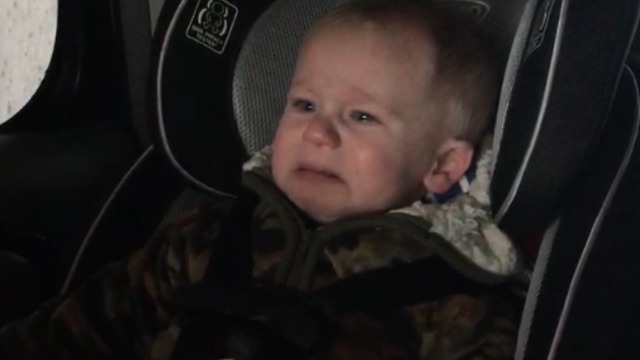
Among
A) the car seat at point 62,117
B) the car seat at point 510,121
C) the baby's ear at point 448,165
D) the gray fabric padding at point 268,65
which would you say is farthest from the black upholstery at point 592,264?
the car seat at point 62,117

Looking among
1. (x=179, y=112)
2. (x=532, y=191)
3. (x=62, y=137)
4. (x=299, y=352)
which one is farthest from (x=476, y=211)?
(x=62, y=137)

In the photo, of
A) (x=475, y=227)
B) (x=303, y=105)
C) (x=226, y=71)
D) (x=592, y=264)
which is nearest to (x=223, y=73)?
(x=226, y=71)

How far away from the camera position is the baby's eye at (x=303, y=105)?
119 centimetres

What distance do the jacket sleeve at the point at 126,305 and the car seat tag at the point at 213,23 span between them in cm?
19

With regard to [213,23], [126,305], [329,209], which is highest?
[213,23]

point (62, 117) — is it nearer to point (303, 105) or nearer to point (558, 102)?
point (303, 105)

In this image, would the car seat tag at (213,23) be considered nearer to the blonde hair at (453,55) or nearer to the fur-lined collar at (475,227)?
the blonde hair at (453,55)

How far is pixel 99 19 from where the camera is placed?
60.2 inches

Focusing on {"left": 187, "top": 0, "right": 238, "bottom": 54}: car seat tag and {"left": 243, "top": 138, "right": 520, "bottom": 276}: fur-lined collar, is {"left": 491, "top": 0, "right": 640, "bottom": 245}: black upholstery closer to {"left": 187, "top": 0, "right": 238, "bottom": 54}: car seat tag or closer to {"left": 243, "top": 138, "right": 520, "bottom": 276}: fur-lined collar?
{"left": 243, "top": 138, "right": 520, "bottom": 276}: fur-lined collar

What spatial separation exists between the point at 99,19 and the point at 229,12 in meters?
0.33

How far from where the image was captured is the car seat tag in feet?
4.10

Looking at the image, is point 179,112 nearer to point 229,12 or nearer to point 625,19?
point 229,12

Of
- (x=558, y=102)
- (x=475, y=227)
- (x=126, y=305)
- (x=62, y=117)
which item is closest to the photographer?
(x=558, y=102)

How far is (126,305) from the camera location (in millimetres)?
1233
